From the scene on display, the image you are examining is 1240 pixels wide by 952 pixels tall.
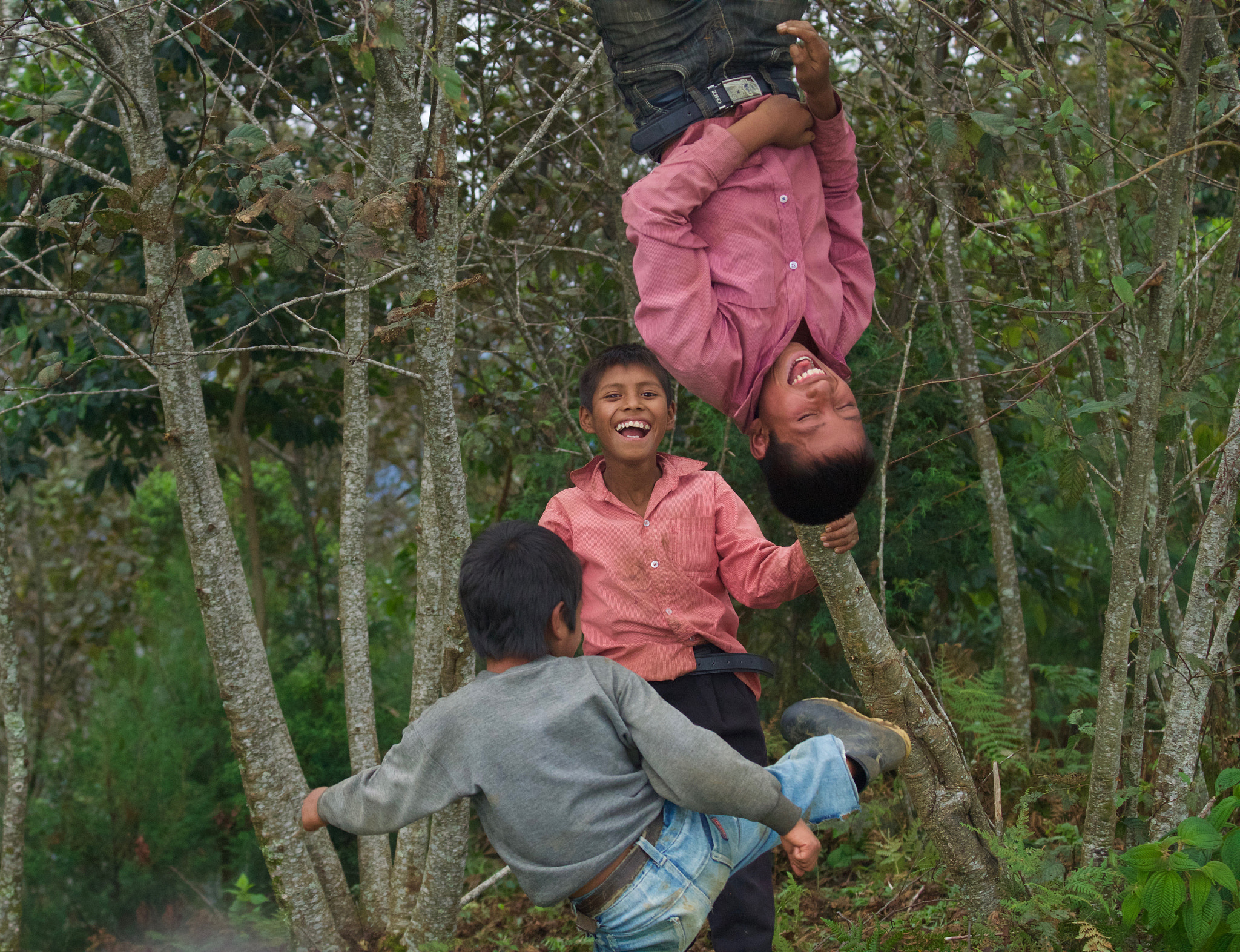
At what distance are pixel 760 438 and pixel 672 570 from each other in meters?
0.51

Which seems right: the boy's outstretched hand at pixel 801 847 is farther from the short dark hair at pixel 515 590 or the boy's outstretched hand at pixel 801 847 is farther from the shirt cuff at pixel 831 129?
the shirt cuff at pixel 831 129

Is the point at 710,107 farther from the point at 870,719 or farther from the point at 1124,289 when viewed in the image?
the point at 870,719

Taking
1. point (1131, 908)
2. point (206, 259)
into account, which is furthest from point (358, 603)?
point (1131, 908)

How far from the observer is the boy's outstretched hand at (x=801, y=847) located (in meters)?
1.76

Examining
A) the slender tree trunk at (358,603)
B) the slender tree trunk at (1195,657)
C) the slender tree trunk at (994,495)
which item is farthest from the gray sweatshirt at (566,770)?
the slender tree trunk at (994,495)

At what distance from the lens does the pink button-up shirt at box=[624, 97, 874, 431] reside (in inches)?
75.6

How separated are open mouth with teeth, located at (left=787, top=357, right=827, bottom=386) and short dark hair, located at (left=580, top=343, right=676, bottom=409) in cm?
53

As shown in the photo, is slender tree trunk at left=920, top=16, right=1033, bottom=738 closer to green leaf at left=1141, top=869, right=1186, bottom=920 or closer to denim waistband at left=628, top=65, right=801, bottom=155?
green leaf at left=1141, top=869, right=1186, bottom=920

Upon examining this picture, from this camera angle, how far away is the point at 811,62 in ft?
6.26

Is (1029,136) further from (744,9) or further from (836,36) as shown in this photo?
(836,36)

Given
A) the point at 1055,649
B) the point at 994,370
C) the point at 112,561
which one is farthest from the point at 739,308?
the point at 112,561

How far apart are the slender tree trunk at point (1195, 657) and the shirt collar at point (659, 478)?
1.38 meters

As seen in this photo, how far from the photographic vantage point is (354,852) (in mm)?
4332

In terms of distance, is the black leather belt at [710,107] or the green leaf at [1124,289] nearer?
the black leather belt at [710,107]
